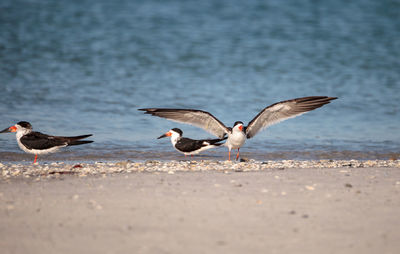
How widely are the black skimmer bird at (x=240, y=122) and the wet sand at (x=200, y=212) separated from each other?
235cm

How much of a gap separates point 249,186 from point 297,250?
6.22 ft

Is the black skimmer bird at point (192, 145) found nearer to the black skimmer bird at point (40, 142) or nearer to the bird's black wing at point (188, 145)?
the bird's black wing at point (188, 145)

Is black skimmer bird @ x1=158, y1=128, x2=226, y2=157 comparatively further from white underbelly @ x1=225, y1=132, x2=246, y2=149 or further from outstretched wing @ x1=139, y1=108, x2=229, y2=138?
white underbelly @ x1=225, y1=132, x2=246, y2=149

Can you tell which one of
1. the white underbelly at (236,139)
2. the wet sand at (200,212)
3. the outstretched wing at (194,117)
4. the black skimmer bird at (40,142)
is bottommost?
the wet sand at (200,212)

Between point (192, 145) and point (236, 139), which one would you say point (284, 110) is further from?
point (192, 145)

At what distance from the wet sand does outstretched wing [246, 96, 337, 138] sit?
234 cm

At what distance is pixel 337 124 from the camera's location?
12.5 meters

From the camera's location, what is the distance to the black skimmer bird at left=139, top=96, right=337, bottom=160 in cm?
858

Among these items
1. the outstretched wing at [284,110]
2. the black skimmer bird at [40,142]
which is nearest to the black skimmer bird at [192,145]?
the outstretched wing at [284,110]

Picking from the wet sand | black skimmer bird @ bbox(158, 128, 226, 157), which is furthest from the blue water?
the wet sand

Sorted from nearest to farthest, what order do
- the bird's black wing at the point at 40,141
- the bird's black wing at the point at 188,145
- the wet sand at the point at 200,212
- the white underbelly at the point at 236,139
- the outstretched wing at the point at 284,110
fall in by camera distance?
the wet sand at the point at 200,212 < the bird's black wing at the point at 40,141 < the outstretched wing at the point at 284,110 < the white underbelly at the point at 236,139 < the bird's black wing at the point at 188,145

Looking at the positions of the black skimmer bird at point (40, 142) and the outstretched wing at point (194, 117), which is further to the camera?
the outstretched wing at point (194, 117)

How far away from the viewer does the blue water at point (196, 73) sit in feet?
35.9

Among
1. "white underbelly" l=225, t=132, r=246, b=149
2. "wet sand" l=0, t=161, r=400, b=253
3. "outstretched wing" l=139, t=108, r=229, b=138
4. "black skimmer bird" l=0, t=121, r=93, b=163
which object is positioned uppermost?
"outstretched wing" l=139, t=108, r=229, b=138
